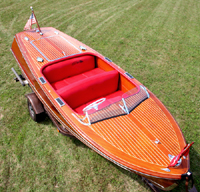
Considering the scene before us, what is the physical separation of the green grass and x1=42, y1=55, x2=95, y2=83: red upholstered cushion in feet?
4.33

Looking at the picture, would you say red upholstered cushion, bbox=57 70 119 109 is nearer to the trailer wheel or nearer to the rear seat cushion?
the rear seat cushion

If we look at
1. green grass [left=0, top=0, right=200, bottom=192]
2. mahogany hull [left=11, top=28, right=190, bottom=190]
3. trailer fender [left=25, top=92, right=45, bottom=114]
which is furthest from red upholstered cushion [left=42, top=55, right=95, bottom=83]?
green grass [left=0, top=0, right=200, bottom=192]

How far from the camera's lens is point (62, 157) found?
3.96 metres

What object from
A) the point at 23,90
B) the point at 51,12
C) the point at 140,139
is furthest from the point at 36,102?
the point at 51,12

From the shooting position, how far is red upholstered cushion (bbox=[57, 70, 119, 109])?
12.8 feet

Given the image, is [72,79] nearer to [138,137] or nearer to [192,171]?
[138,137]

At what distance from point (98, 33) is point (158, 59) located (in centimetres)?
368

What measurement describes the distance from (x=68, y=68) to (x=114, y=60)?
115 inches

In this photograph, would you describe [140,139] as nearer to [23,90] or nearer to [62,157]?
[62,157]

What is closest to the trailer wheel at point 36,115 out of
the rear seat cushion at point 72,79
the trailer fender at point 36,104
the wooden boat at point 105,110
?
the wooden boat at point 105,110

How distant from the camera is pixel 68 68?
4.82 meters

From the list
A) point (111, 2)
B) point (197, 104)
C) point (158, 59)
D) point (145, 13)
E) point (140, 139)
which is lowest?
point (197, 104)

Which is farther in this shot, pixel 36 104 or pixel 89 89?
pixel 36 104

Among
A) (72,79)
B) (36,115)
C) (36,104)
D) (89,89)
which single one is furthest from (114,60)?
(36,115)
